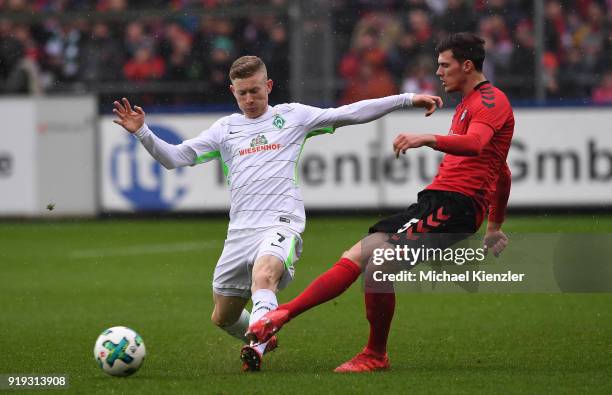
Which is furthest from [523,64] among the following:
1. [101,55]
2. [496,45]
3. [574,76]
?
[101,55]

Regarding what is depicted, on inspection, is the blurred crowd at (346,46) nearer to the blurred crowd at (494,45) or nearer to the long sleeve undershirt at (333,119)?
the blurred crowd at (494,45)

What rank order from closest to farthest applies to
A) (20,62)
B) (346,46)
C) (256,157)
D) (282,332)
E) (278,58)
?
(256,157) → (282,332) → (346,46) → (278,58) → (20,62)

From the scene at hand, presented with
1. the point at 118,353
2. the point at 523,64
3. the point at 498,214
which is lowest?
the point at 118,353

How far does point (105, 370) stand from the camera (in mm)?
6422

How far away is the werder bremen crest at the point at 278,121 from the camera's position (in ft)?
22.8

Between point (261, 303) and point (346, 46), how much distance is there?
10680 millimetres

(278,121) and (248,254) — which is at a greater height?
(278,121)

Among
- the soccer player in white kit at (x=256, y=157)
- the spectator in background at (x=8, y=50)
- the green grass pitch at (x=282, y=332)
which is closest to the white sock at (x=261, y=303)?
the soccer player in white kit at (x=256, y=157)

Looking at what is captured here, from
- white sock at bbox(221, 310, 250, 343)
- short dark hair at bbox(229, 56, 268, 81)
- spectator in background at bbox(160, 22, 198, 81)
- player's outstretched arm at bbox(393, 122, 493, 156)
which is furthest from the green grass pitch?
spectator in background at bbox(160, 22, 198, 81)

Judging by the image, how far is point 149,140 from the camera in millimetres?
6805

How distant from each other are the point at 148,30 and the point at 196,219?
310cm

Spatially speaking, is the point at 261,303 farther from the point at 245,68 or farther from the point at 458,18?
the point at 458,18

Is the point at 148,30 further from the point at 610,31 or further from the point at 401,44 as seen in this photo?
the point at 610,31

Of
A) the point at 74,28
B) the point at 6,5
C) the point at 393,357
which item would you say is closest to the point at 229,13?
the point at 74,28
